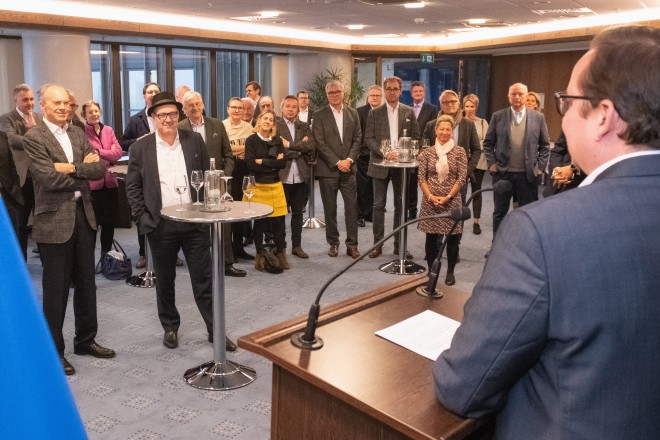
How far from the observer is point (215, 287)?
3.59m

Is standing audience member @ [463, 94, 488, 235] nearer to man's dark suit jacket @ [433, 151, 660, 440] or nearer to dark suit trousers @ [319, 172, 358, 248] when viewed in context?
dark suit trousers @ [319, 172, 358, 248]

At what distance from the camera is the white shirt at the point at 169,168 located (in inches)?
153

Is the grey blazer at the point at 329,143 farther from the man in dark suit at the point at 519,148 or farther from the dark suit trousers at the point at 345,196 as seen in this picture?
the man in dark suit at the point at 519,148

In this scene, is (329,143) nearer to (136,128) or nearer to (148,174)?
(136,128)

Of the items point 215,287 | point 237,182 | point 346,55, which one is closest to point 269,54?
point 346,55

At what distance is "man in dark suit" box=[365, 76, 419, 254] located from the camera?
6.37m

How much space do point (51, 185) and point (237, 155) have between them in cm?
283

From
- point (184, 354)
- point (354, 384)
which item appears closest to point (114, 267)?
point (184, 354)

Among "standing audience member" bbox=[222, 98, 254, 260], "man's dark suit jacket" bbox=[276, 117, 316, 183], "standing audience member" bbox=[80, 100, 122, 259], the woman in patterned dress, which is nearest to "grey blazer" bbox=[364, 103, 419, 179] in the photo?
"man's dark suit jacket" bbox=[276, 117, 316, 183]

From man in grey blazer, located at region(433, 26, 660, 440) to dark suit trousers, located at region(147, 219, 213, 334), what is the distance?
9.52 ft

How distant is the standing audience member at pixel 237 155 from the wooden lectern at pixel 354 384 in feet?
14.4

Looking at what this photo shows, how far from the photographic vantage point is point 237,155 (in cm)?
618

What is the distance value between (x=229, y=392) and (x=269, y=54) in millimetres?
10617

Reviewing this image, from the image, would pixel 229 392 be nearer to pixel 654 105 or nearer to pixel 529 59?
pixel 654 105
